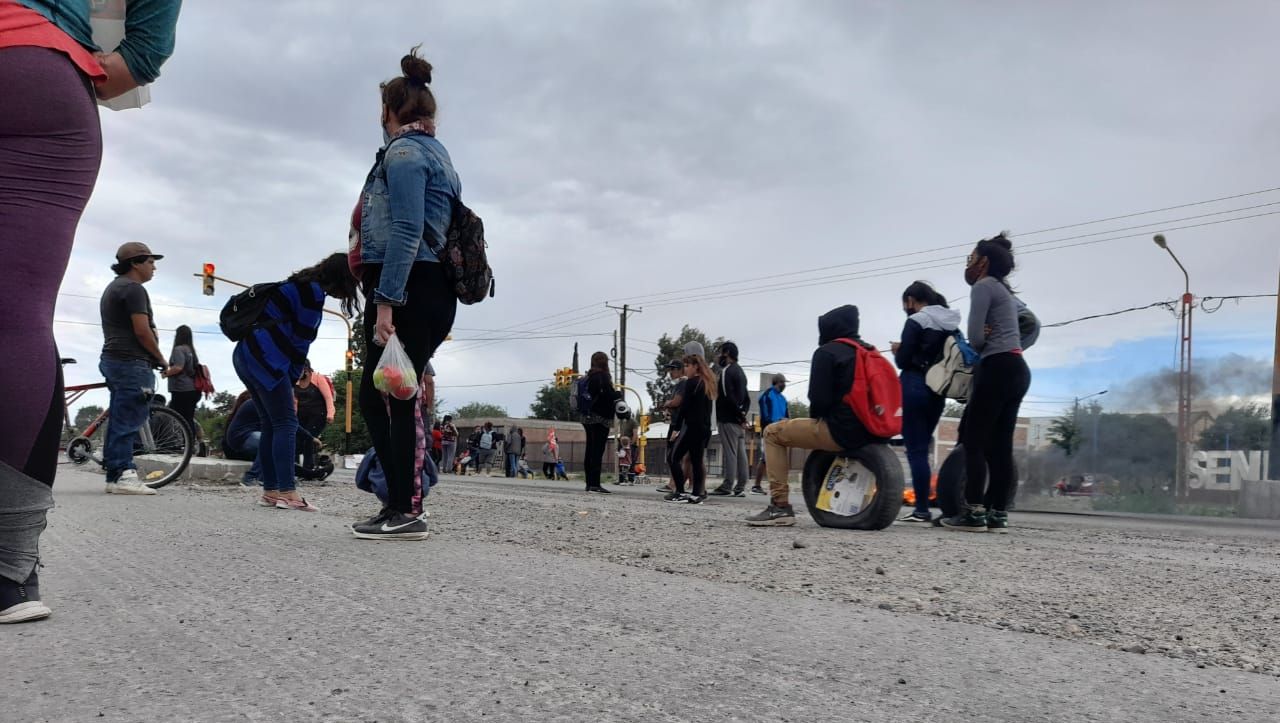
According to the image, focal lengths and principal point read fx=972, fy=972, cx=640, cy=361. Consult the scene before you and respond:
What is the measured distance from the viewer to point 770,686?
197 cm

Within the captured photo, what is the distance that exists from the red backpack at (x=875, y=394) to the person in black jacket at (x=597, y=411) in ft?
23.0

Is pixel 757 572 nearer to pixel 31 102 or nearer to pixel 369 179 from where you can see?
pixel 369 179

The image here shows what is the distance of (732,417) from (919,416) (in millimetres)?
5718

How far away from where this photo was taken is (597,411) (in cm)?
1351

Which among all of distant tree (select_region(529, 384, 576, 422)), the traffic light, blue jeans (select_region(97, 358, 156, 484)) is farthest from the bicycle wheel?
distant tree (select_region(529, 384, 576, 422))

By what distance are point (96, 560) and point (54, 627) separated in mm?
1294

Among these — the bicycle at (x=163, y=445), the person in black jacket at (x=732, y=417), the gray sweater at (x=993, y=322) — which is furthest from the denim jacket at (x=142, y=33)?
the person in black jacket at (x=732, y=417)

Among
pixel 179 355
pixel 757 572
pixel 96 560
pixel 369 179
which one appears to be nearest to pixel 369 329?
pixel 369 179

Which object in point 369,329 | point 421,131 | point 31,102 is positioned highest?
point 421,131

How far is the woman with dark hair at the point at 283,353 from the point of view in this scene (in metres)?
6.75

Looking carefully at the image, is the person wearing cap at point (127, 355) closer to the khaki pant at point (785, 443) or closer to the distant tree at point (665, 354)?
the khaki pant at point (785, 443)

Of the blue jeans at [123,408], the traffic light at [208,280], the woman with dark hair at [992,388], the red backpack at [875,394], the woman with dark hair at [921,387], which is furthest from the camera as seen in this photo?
the traffic light at [208,280]

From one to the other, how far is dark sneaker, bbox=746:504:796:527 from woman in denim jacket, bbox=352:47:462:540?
2.78 metres

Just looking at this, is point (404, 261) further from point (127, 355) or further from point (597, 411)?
point (597, 411)
